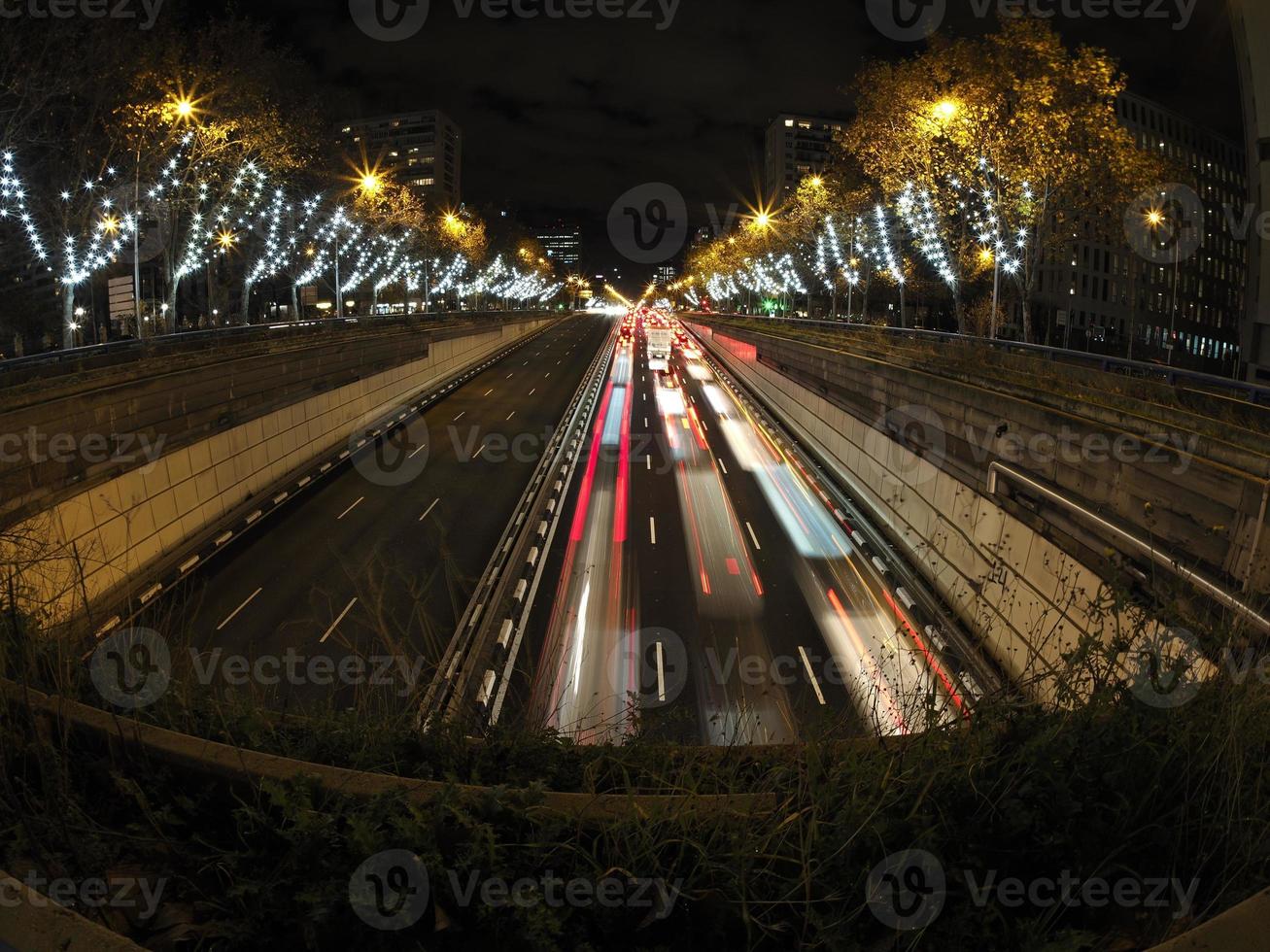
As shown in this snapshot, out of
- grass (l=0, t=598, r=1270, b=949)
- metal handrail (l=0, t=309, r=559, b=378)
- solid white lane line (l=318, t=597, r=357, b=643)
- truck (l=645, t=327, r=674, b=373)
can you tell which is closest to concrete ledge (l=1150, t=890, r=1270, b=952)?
grass (l=0, t=598, r=1270, b=949)

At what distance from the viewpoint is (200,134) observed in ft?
113

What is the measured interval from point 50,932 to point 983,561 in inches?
554

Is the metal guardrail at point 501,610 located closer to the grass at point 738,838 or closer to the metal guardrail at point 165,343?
the grass at point 738,838

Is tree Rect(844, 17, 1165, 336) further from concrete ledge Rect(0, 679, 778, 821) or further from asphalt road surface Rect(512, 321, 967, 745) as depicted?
concrete ledge Rect(0, 679, 778, 821)

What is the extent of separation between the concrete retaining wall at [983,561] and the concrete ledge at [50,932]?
171 inches

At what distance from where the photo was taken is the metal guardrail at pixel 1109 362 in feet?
49.2

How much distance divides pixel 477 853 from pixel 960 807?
2246mm

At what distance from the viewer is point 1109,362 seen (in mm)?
18844

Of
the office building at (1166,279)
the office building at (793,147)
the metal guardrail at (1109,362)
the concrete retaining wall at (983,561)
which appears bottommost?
the concrete retaining wall at (983,561)

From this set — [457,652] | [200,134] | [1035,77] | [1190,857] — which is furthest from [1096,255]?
[1190,857]

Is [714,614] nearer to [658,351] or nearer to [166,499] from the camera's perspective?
[166,499]

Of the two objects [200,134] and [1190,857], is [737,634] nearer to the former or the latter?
[1190,857]

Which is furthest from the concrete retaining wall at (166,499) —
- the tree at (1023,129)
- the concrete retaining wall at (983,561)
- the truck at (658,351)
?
the truck at (658,351)

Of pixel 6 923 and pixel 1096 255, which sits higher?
pixel 1096 255
